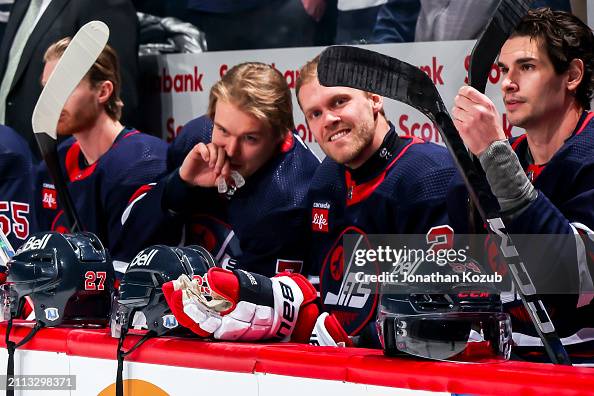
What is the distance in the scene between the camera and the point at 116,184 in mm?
2842

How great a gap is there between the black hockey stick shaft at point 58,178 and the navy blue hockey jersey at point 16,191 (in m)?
0.34

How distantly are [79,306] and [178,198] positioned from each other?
471 mm

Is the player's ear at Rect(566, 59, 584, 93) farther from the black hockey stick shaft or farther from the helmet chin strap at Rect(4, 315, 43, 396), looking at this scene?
the black hockey stick shaft

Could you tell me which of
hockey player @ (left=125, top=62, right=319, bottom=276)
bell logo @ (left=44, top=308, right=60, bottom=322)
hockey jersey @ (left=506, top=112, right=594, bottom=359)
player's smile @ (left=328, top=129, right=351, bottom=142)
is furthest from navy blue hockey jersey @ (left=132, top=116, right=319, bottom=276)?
hockey jersey @ (left=506, top=112, right=594, bottom=359)

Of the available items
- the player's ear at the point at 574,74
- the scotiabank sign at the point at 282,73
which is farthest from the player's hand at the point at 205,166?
the player's ear at the point at 574,74

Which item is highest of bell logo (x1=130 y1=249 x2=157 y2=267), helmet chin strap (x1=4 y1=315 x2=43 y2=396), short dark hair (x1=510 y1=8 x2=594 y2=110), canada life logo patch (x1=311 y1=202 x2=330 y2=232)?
short dark hair (x1=510 y1=8 x2=594 y2=110)

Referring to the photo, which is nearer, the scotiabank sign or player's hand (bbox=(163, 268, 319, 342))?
player's hand (bbox=(163, 268, 319, 342))

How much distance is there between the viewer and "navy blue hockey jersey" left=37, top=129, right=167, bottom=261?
2.83 meters

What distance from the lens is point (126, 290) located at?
2.06m

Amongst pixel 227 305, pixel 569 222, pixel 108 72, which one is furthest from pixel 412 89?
pixel 108 72

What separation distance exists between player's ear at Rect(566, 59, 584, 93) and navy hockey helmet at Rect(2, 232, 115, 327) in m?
0.98

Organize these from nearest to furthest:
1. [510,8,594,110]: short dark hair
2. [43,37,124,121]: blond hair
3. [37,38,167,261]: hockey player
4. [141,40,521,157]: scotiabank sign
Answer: [510,8,594,110]: short dark hair, [141,40,521,157]: scotiabank sign, [37,38,167,261]: hockey player, [43,37,124,121]: blond hair

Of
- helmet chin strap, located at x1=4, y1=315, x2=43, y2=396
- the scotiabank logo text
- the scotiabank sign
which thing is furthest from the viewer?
the scotiabank logo text

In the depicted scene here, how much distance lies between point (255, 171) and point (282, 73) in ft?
1.92
